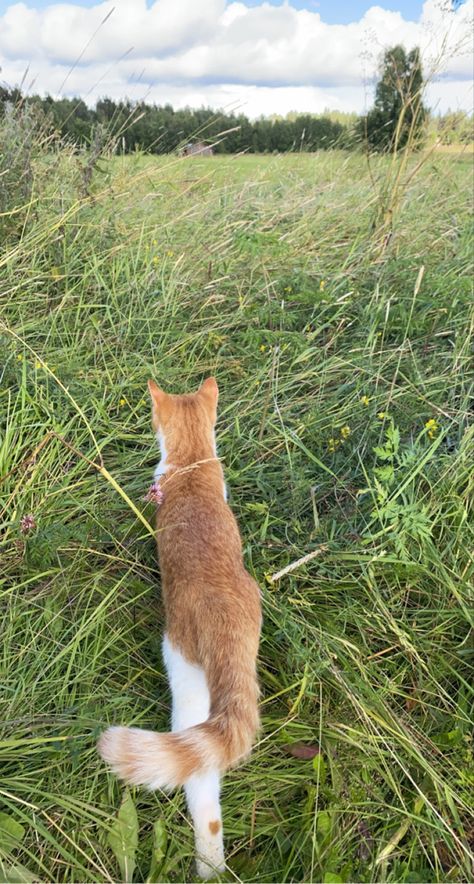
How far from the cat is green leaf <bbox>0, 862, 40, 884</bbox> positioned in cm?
32

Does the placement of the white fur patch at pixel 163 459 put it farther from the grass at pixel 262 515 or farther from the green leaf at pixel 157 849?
the green leaf at pixel 157 849

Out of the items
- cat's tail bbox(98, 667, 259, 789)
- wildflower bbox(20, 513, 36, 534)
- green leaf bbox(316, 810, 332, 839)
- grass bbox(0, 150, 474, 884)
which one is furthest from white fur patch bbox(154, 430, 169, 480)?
green leaf bbox(316, 810, 332, 839)

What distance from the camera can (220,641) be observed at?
1.47 m

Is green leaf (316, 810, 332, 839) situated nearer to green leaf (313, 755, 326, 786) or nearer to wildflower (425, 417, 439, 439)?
green leaf (313, 755, 326, 786)

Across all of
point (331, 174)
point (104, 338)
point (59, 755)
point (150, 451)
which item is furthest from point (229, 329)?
point (331, 174)

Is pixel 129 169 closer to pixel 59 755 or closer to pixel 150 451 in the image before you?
pixel 150 451

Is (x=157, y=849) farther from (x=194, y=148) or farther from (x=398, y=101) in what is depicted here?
(x=398, y=101)

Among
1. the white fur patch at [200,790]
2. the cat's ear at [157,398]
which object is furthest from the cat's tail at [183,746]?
the cat's ear at [157,398]

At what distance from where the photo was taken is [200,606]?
1.56 metres

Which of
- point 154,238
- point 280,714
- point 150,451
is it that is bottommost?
point 280,714

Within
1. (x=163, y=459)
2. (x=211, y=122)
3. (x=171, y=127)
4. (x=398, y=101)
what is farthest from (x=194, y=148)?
(x=163, y=459)

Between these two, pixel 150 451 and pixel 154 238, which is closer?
pixel 150 451

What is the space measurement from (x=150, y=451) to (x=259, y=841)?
59.8 inches

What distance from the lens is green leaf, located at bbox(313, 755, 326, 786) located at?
4.94ft
